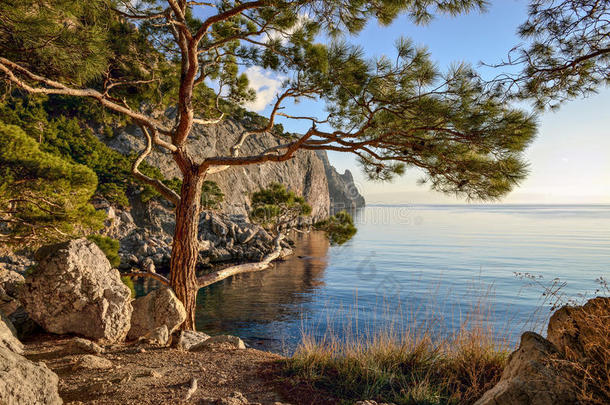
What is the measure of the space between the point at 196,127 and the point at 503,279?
27.6 metres

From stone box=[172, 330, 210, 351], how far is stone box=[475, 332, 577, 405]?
11.3 ft

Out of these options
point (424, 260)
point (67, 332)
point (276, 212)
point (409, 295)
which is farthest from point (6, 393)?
point (424, 260)

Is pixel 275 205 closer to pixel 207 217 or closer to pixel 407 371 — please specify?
pixel 407 371

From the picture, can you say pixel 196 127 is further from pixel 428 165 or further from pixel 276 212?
pixel 428 165

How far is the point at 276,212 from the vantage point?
12.4 metres

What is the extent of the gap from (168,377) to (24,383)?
4.04 ft

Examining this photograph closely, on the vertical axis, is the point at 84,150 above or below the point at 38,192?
above

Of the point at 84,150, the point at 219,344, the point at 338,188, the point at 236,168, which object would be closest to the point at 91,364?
the point at 219,344

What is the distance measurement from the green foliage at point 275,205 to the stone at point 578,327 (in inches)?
357

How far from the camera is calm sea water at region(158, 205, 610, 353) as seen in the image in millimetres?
8828

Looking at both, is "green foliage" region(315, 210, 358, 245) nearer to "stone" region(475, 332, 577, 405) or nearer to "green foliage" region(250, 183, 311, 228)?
"green foliage" region(250, 183, 311, 228)

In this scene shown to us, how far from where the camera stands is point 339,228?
30.8 feet

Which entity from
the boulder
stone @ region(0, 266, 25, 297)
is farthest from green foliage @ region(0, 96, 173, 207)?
the boulder

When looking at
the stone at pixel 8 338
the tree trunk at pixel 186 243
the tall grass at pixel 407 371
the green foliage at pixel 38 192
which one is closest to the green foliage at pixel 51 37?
the green foliage at pixel 38 192
